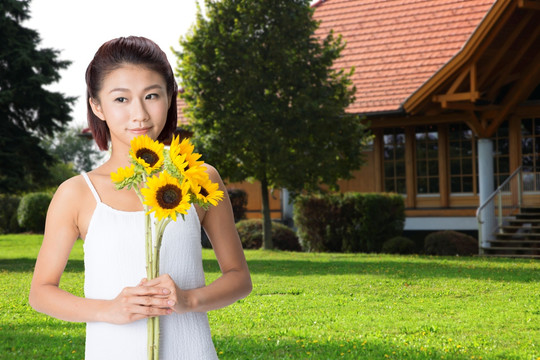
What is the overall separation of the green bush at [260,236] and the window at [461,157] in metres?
5.00

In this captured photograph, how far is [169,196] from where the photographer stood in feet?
6.88

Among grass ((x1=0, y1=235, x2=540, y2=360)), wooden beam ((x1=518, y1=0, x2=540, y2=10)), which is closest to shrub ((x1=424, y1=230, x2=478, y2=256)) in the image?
grass ((x1=0, y1=235, x2=540, y2=360))

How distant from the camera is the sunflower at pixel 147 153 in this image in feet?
7.10

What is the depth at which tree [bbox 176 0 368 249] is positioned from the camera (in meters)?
19.1

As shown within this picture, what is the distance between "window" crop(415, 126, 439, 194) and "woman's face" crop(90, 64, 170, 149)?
21.9m

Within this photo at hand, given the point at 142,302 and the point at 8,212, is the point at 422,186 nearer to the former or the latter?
the point at 8,212

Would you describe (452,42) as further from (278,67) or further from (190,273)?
(190,273)

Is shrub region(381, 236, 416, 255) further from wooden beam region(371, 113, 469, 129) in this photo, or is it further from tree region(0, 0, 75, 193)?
tree region(0, 0, 75, 193)

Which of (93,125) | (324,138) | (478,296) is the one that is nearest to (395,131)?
(324,138)

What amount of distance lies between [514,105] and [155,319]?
20302mm

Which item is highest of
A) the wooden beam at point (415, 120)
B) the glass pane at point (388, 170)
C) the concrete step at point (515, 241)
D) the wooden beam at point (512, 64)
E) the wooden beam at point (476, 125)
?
the wooden beam at point (512, 64)

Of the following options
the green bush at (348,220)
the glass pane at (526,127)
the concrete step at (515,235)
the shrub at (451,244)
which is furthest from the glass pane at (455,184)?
the concrete step at (515,235)

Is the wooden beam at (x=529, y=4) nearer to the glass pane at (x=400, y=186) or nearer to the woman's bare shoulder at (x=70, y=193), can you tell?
the glass pane at (x=400, y=186)

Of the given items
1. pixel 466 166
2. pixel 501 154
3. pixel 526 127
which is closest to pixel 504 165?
pixel 501 154
